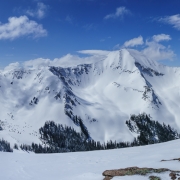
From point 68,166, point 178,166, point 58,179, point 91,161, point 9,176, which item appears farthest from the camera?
point 91,161

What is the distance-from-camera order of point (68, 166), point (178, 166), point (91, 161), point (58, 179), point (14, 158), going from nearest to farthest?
point (178, 166), point (58, 179), point (68, 166), point (91, 161), point (14, 158)

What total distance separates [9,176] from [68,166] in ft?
28.4

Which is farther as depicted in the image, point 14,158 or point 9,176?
point 14,158

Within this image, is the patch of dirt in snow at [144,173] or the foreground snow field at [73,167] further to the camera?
the foreground snow field at [73,167]

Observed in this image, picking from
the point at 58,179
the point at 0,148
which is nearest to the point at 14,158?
the point at 58,179

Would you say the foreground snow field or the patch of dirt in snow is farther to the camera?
the foreground snow field

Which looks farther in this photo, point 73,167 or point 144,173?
point 73,167

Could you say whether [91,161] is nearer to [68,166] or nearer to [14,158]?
[68,166]

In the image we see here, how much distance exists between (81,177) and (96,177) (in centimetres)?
177

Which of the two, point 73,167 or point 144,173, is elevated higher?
point 144,173

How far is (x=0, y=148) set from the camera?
178125 mm

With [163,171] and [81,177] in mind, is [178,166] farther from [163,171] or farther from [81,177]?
[81,177]

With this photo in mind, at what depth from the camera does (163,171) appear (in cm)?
2306

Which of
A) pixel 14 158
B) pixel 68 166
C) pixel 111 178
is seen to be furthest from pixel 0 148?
pixel 111 178
